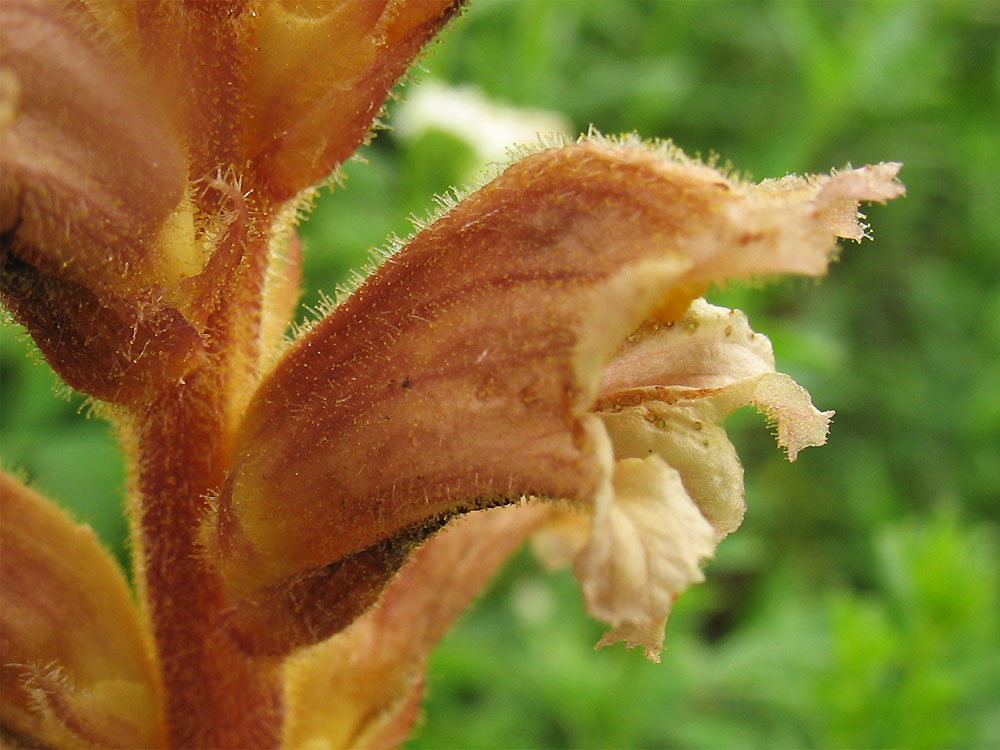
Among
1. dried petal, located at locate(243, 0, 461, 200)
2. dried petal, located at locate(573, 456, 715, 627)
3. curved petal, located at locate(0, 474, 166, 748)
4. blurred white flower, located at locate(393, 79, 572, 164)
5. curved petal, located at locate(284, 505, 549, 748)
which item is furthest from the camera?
blurred white flower, located at locate(393, 79, 572, 164)

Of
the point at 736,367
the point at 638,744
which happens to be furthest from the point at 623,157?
the point at 638,744

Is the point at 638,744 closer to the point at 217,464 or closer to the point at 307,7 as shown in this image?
the point at 217,464

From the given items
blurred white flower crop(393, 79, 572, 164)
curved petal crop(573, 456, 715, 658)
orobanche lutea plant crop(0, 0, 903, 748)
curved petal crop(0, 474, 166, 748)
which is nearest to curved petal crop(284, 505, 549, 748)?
orobanche lutea plant crop(0, 0, 903, 748)

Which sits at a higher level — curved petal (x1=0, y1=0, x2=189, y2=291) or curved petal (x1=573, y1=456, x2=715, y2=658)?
curved petal (x1=0, y1=0, x2=189, y2=291)

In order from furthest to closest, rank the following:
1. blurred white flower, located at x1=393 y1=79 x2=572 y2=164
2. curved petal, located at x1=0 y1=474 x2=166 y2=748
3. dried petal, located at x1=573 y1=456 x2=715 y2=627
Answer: blurred white flower, located at x1=393 y1=79 x2=572 y2=164 < curved petal, located at x1=0 y1=474 x2=166 y2=748 < dried petal, located at x1=573 y1=456 x2=715 y2=627

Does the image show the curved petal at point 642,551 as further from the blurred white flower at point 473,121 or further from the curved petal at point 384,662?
the blurred white flower at point 473,121

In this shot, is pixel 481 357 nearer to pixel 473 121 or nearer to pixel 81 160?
pixel 81 160

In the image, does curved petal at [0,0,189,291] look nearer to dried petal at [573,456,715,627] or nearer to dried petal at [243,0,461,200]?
dried petal at [243,0,461,200]
